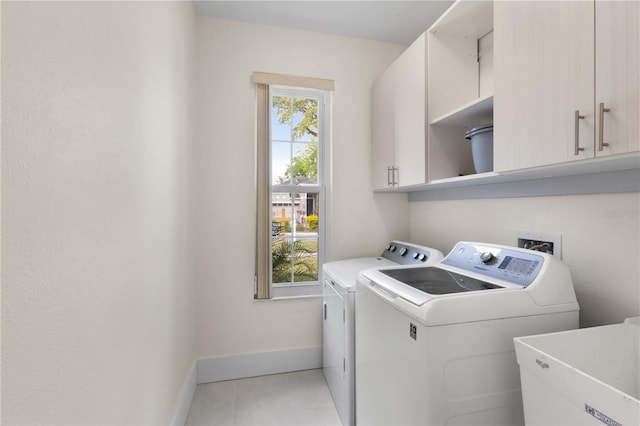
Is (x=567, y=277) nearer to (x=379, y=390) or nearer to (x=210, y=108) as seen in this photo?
(x=379, y=390)

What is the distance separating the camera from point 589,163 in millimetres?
966

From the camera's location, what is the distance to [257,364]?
2352 millimetres

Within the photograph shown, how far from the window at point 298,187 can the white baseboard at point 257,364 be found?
1.57ft

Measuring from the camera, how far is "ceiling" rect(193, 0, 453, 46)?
209 cm

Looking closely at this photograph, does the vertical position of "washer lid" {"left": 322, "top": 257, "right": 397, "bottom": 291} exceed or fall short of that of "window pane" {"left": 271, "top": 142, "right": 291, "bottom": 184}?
it falls short

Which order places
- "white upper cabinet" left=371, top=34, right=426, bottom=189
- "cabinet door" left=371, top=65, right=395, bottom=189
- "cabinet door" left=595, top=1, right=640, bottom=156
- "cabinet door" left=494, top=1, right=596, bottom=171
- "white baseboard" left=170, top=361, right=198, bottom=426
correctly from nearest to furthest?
"cabinet door" left=595, top=1, right=640, bottom=156
"cabinet door" left=494, top=1, right=596, bottom=171
"white baseboard" left=170, top=361, right=198, bottom=426
"white upper cabinet" left=371, top=34, right=426, bottom=189
"cabinet door" left=371, top=65, right=395, bottom=189

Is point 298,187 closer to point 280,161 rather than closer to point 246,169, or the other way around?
point 280,161

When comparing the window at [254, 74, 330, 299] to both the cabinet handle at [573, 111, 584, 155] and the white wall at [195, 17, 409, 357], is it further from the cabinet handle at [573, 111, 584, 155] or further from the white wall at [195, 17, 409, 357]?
the cabinet handle at [573, 111, 584, 155]

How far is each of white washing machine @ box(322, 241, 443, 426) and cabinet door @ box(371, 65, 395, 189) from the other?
1.86 ft

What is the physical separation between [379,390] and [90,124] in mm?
1487

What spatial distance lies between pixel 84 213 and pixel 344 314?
1407mm

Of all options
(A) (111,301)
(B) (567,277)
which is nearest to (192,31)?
(A) (111,301)

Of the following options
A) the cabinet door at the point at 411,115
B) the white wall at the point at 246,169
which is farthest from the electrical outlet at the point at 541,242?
the white wall at the point at 246,169

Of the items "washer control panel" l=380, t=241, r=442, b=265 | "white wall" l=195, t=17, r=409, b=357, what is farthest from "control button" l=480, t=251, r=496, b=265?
"white wall" l=195, t=17, r=409, b=357
